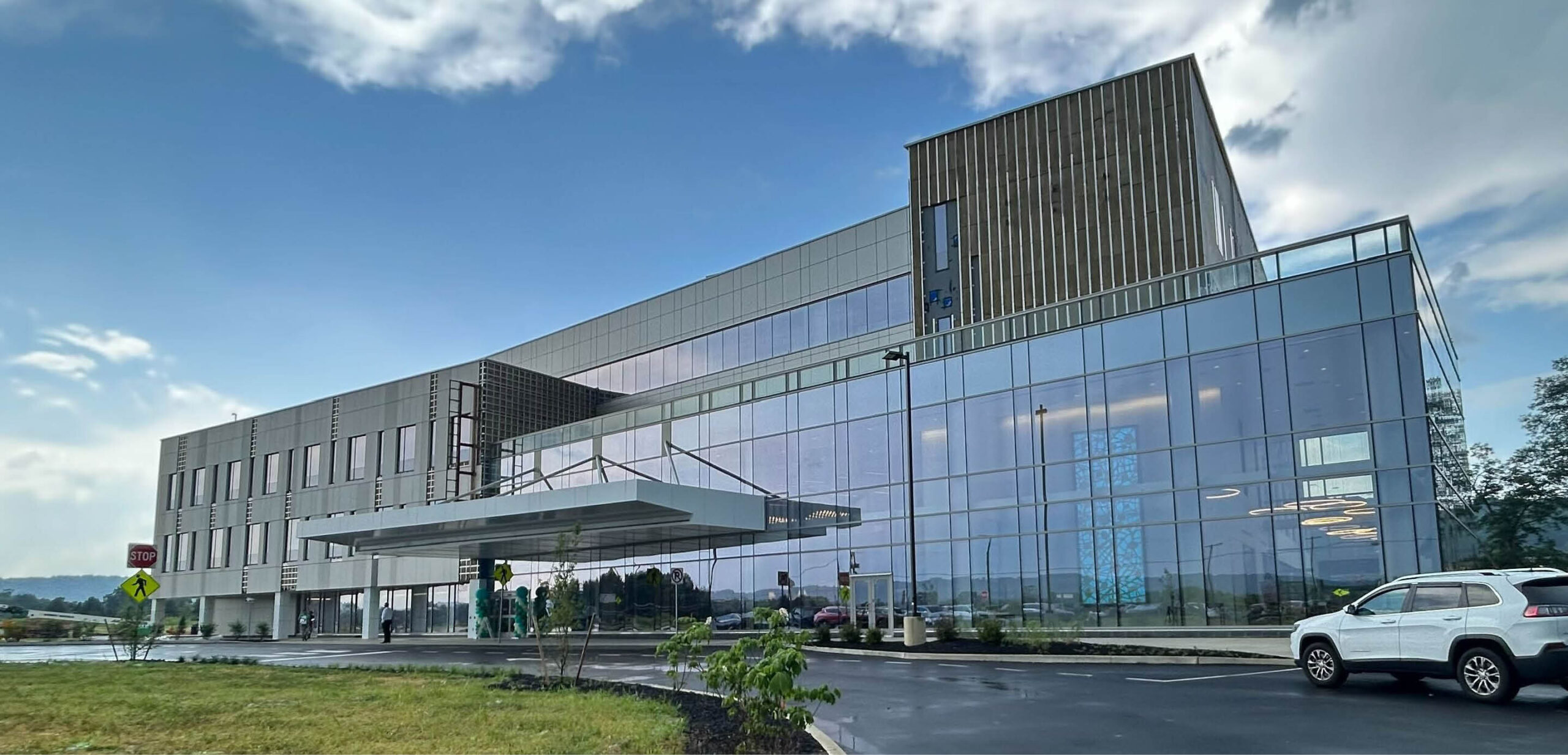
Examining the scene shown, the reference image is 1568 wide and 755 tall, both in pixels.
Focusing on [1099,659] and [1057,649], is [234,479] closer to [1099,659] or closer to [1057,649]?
[1057,649]

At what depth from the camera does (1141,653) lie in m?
24.5

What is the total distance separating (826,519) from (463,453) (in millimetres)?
23346

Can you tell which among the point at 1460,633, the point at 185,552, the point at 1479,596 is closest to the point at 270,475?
the point at 185,552

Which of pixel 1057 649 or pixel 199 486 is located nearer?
pixel 1057 649

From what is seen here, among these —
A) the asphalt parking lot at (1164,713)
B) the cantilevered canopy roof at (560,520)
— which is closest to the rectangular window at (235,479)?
the cantilevered canopy roof at (560,520)

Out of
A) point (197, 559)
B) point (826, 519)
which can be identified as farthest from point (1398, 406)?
point (197, 559)

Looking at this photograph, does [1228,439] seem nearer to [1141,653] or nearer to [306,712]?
[1141,653]

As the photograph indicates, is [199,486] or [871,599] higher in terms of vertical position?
[199,486]

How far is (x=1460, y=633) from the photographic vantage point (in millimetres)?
14312

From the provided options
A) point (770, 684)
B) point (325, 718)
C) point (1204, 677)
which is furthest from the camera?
point (1204, 677)

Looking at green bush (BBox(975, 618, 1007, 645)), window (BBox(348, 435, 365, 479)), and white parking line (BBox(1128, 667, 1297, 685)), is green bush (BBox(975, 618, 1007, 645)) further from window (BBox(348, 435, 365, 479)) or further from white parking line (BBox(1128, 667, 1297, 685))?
window (BBox(348, 435, 365, 479))

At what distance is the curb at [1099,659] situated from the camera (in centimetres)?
2297

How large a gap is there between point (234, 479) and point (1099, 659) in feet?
196

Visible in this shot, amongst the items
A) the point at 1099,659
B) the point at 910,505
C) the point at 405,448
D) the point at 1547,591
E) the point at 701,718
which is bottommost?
the point at 1099,659
